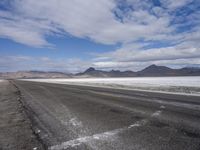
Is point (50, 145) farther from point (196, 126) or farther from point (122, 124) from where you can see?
point (196, 126)

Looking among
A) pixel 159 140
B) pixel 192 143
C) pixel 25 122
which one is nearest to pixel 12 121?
pixel 25 122

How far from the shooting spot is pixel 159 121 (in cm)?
636

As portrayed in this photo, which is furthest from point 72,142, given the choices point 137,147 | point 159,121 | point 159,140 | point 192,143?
point 159,121

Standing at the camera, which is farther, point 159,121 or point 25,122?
point 25,122

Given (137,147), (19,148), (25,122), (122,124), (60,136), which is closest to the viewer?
(137,147)

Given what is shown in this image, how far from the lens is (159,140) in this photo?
14.8ft

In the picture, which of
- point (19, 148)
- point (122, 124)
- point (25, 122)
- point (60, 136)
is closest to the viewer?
point (19, 148)

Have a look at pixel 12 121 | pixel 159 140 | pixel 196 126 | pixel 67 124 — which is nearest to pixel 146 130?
pixel 159 140

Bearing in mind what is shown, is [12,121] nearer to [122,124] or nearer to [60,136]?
[60,136]

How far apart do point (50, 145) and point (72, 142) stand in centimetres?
52

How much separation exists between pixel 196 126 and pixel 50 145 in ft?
14.2

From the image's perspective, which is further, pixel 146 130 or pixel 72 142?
pixel 146 130

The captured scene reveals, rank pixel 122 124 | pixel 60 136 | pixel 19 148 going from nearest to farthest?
pixel 19 148 < pixel 60 136 < pixel 122 124

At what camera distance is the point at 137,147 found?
409 centimetres
